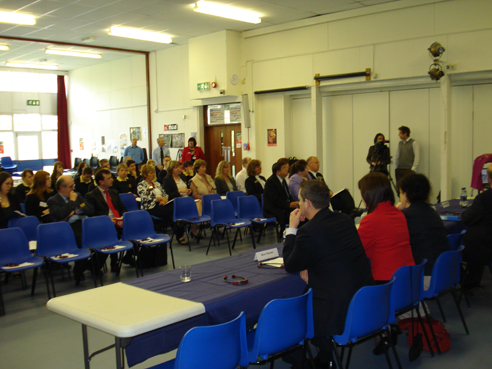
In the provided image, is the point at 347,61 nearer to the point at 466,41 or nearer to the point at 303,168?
the point at 466,41

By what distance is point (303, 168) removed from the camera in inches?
268

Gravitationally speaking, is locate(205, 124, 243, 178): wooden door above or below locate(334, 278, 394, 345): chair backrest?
above

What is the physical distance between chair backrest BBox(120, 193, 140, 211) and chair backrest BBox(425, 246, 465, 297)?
5.07m

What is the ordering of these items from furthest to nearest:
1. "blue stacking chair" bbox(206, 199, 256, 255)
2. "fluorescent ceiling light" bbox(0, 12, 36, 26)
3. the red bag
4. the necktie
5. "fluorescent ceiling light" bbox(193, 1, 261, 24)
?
"fluorescent ceiling light" bbox(0, 12, 36, 26) → "fluorescent ceiling light" bbox(193, 1, 261, 24) → "blue stacking chair" bbox(206, 199, 256, 255) → the necktie → the red bag

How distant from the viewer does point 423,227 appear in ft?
11.8

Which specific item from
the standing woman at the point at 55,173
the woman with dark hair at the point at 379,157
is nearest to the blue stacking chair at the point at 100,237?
the standing woman at the point at 55,173

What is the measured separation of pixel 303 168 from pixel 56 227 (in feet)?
11.5

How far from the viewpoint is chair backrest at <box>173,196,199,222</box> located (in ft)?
22.6

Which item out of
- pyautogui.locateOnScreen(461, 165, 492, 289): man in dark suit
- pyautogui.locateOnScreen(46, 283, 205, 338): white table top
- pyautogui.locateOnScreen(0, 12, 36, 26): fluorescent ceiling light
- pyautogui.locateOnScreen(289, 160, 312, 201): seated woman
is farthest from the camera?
pyautogui.locateOnScreen(0, 12, 36, 26): fluorescent ceiling light

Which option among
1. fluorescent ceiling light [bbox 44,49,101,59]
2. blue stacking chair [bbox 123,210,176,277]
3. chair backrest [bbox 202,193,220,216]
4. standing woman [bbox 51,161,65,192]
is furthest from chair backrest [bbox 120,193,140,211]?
fluorescent ceiling light [bbox 44,49,101,59]

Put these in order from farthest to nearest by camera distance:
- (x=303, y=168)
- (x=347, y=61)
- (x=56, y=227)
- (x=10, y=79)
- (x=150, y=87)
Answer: (x=10, y=79) → (x=150, y=87) → (x=347, y=61) → (x=303, y=168) → (x=56, y=227)

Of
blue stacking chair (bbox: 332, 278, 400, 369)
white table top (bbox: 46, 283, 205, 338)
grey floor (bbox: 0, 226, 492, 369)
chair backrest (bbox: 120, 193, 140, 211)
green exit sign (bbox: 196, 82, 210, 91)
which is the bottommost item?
grey floor (bbox: 0, 226, 492, 369)

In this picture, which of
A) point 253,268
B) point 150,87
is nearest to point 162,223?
point 253,268

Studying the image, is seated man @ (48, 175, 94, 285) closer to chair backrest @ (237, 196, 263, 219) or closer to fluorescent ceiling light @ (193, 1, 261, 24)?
chair backrest @ (237, 196, 263, 219)
